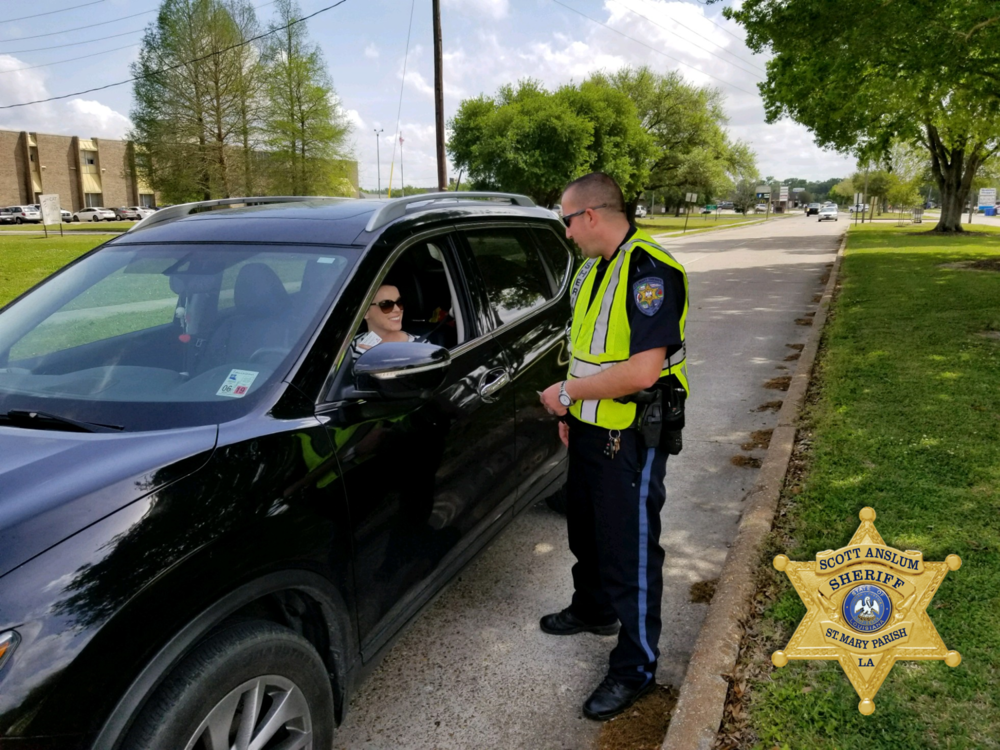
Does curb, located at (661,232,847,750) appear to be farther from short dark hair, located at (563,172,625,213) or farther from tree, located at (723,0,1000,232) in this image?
tree, located at (723,0,1000,232)

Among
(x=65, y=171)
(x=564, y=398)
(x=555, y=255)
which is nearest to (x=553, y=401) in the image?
(x=564, y=398)

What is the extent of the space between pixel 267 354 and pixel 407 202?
3.40 ft

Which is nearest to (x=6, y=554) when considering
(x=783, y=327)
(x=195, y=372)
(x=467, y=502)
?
(x=195, y=372)

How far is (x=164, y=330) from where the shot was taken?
108 inches

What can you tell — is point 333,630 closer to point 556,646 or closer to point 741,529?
point 556,646

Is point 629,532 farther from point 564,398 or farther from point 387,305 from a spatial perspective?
point 387,305

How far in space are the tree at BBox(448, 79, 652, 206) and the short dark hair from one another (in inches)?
1724

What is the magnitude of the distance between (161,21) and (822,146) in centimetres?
3450

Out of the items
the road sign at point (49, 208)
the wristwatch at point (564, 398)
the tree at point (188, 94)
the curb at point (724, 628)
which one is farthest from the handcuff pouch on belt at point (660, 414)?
the tree at point (188, 94)

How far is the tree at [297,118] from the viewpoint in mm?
43375

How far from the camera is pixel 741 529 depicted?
397cm

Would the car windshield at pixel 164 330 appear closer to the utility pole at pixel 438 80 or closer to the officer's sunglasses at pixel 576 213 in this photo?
the officer's sunglasses at pixel 576 213

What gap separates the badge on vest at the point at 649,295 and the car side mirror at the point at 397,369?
0.68 metres

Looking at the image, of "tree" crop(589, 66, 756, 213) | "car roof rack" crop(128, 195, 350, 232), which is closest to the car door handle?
"car roof rack" crop(128, 195, 350, 232)
